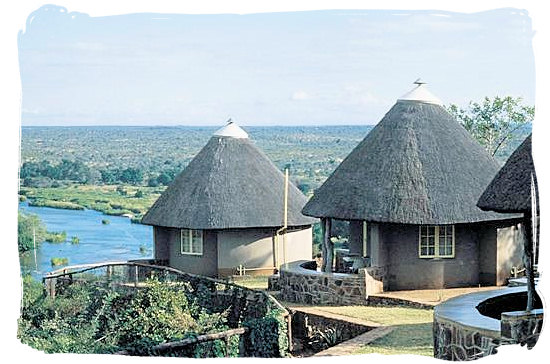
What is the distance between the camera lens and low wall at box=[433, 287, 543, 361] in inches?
257

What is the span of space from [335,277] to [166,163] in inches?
84.8

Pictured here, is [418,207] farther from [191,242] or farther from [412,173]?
[191,242]

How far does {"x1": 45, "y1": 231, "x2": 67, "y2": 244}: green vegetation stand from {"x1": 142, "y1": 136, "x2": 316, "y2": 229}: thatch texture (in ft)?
15.8

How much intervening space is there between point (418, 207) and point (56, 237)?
435 cm

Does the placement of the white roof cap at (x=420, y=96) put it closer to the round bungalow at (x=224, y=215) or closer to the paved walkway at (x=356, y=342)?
the round bungalow at (x=224, y=215)

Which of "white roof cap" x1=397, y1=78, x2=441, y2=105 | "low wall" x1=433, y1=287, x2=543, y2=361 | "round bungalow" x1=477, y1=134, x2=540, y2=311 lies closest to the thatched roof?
"round bungalow" x1=477, y1=134, x2=540, y2=311

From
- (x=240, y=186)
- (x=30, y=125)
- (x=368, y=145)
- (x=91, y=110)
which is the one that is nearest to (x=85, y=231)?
(x=91, y=110)

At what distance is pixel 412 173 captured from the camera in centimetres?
1188

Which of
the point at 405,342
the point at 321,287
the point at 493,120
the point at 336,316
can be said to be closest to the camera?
the point at 405,342

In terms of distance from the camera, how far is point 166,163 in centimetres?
1158

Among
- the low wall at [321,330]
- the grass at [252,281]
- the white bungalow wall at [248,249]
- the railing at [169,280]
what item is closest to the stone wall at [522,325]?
the railing at [169,280]

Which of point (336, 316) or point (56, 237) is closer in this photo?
point (56, 237)

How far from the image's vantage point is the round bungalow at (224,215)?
1404cm

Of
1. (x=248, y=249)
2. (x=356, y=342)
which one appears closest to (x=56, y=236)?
(x=356, y=342)
